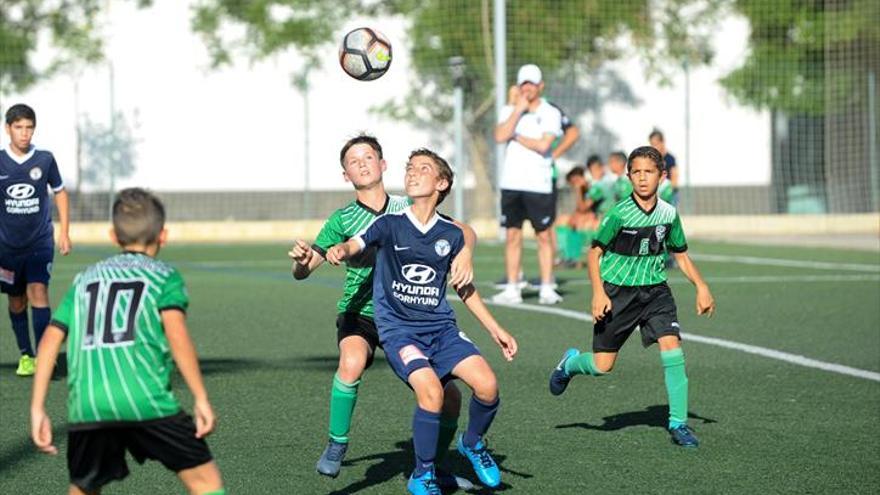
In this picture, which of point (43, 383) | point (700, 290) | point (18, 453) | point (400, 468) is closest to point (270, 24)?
point (700, 290)

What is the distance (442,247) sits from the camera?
6629 millimetres

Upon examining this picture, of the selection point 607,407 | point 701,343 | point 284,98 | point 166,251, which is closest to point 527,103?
point 701,343

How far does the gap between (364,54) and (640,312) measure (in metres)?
2.54

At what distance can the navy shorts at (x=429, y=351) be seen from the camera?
6.46m

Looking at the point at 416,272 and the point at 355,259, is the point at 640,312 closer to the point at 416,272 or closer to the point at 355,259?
the point at 355,259

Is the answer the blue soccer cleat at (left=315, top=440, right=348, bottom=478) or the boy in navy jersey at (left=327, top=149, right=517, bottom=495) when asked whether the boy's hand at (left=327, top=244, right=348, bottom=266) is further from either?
the blue soccer cleat at (left=315, top=440, right=348, bottom=478)

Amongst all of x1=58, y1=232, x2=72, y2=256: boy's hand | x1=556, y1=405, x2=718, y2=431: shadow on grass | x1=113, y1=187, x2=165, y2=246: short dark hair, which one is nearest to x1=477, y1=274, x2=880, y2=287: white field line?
x1=58, y1=232, x2=72, y2=256: boy's hand

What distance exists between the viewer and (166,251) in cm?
2520

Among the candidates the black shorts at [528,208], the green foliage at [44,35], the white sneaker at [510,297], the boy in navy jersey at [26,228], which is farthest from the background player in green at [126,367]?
the green foliage at [44,35]

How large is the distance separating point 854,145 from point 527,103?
16.1m

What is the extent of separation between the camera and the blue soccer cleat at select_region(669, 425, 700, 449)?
7660mm

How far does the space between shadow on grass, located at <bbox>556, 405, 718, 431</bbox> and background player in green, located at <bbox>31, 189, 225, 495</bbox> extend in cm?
367

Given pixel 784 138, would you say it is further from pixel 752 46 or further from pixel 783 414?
pixel 783 414

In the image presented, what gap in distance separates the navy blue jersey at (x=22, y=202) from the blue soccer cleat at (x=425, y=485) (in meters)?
4.93
